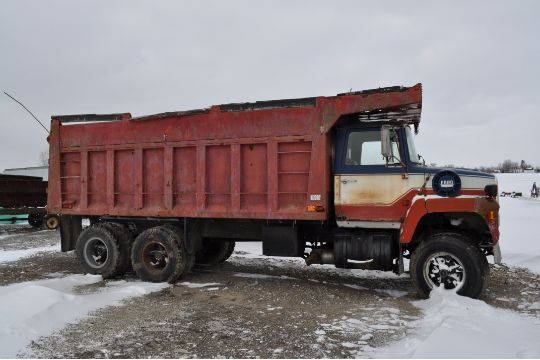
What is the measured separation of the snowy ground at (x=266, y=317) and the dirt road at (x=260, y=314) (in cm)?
1

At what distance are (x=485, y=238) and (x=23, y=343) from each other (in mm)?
6336

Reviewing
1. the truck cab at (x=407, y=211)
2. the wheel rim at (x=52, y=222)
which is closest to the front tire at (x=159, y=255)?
the truck cab at (x=407, y=211)

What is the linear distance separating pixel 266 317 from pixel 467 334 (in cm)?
240

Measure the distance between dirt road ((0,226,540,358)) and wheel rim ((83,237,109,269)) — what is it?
653 millimetres

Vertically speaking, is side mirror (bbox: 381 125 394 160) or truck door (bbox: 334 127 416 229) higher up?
side mirror (bbox: 381 125 394 160)

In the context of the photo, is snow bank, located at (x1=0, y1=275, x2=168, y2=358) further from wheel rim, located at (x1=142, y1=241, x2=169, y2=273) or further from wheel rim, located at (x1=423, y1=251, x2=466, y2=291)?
wheel rim, located at (x1=423, y1=251, x2=466, y2=291)

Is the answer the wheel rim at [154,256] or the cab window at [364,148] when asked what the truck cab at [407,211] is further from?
the wheel rim at [154,256]

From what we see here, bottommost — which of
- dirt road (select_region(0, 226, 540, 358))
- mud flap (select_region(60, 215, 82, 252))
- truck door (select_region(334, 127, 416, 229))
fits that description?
dirt road (select_region(0, 226, 540, 358))

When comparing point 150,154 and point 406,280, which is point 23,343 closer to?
point 150,154

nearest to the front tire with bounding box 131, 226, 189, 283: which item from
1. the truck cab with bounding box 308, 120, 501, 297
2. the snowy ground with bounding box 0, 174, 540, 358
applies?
the snowy ground with bounding box 0, 174, 540, 358

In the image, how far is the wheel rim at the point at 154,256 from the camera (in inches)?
308

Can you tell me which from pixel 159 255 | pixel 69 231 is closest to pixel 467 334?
pixel 159 255

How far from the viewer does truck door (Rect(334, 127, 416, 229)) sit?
6.60m

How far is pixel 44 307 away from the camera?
18.0 feet
